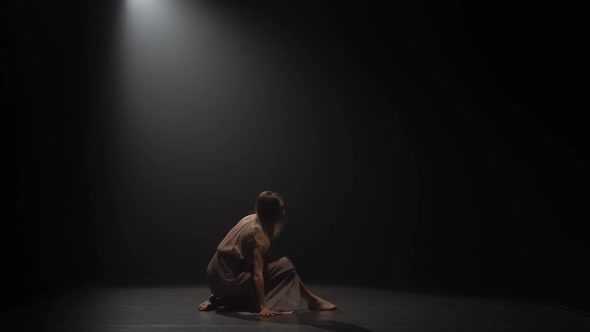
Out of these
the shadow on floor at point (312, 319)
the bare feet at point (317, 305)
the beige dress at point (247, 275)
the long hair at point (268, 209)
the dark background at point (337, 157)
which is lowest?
the shadow on floor at point (312, 319)

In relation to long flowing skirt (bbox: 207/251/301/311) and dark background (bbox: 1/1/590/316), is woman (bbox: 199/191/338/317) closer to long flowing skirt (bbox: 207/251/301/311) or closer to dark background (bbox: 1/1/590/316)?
long flowing skirt (bbox: 207/251/301/311)

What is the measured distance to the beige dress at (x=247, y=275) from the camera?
3955 mm

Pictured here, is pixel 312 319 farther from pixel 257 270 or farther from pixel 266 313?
pixel 257 270

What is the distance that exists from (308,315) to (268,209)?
0.66m

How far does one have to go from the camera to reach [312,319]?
3.83 m

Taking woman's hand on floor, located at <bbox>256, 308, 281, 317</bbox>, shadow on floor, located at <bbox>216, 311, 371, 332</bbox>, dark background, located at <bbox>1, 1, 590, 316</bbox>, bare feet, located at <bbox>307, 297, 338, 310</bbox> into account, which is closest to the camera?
shadow on floor, located at <bbox>216, 311, 371, 332</bbox>

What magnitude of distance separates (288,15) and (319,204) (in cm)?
182

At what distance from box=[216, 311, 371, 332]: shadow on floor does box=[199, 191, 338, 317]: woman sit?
7 centimetres

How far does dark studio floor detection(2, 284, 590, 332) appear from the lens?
3584 mm

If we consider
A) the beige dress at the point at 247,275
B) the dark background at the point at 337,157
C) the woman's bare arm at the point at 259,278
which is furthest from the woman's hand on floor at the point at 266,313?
the dark background at the point at 337,157

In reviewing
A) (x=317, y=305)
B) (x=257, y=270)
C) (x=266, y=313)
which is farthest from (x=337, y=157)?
(x=266, y=313)

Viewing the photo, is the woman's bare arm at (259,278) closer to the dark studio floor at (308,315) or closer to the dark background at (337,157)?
the dark studio floor at (308,315)

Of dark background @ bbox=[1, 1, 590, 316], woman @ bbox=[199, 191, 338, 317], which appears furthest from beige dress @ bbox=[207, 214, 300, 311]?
dark background @ bbox=[1, 1, 590, 316]

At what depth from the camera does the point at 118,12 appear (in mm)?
6246
